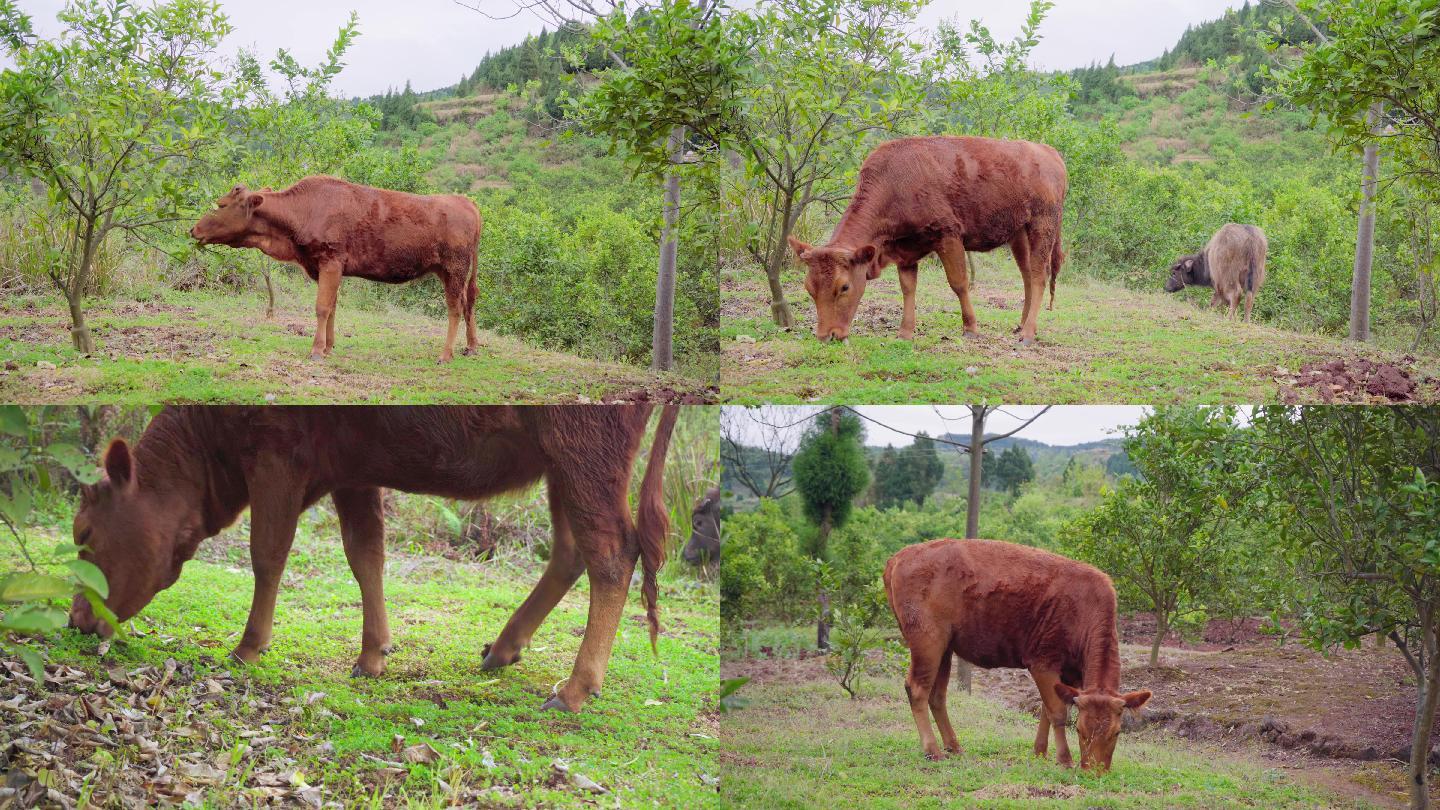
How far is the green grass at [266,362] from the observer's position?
718cm

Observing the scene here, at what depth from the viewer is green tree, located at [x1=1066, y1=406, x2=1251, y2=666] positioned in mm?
5906

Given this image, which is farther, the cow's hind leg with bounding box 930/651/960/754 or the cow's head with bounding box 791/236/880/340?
the cow's head with bounding box 791/236/880/340

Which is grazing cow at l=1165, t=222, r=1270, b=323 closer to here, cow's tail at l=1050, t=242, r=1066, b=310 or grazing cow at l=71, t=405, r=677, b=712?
cow's tail at l=1050, t=242, r=1066, b=310

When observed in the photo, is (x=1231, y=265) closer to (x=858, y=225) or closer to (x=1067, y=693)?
(x=858, y=225)

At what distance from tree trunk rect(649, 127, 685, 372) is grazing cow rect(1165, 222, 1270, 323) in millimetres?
4674

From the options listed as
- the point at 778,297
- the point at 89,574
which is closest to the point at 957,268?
the point at 778,297

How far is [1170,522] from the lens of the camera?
6086 mm

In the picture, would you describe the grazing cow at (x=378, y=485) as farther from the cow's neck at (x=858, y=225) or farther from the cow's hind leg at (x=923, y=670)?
the cow's neck at (x=858, y=225)

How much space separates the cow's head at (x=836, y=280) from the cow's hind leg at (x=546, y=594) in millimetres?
2861

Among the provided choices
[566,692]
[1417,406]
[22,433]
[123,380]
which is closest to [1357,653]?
[1417,406]

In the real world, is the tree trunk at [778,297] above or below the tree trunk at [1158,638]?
above

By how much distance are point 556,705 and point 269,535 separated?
1.68 meters

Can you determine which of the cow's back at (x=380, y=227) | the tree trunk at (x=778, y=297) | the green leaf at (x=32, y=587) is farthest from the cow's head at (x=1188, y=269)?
the green leaf at (x=32, y=587)

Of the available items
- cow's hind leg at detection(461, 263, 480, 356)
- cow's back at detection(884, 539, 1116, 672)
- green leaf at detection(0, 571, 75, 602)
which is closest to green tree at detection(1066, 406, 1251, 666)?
cow's back at detection(884, 539, 1116, 672)
